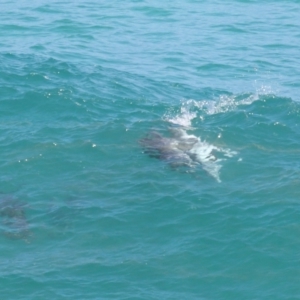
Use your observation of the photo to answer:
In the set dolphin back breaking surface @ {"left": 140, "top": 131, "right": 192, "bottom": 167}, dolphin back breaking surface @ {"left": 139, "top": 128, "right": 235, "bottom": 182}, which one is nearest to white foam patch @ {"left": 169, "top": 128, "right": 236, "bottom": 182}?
dolphin back breaking surface @ {"left": 139, "top": 128, "right": 235, "bottom": 182}

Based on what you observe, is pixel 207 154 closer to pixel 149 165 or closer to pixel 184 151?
pixel 184 151

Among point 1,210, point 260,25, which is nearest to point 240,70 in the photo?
point 260,25

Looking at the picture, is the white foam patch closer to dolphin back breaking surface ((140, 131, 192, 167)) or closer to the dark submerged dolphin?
the dark submerged dolphin

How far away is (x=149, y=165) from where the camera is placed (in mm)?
23172

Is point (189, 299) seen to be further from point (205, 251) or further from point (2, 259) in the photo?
point (2, 259)

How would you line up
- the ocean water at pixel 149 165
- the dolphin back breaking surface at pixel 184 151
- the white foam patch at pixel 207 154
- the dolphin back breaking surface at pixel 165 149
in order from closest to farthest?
1. the ocean water at pixel 149 165
2. the white foam patch at pixel 207 154
3. the dolphin back breaking surface at pixel 184 151
4. the dolphin back breaking surface at pixel 165 149

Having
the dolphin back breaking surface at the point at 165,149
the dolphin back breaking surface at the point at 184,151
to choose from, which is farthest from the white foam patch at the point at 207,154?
the dolphin back breaking surface at the point at 165,149

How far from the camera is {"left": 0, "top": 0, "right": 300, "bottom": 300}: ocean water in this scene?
17688 mm

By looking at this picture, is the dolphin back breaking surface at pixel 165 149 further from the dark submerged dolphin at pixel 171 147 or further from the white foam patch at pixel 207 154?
the white foam patch at pixel 207 154

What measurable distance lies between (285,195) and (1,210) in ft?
29.0

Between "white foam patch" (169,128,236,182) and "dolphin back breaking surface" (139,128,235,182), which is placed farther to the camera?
"dolphin back breaking surface" (139,128,235,182)

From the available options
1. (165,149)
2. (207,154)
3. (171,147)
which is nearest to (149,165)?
(165,149)

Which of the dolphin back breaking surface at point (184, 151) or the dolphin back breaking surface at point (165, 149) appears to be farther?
the dolphin back breaking surface at point (165, 149)

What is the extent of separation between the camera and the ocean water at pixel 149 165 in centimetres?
1769
